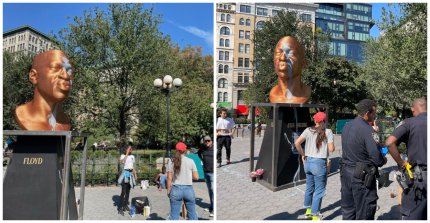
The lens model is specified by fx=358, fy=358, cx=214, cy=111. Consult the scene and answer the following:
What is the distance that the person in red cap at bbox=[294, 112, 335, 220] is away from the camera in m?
5.29

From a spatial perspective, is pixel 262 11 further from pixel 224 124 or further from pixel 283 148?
pixel 283 148

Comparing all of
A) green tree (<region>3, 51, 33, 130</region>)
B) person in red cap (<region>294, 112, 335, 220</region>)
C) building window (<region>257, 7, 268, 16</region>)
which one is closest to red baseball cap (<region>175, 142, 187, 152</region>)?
person in red cap (<region>294, 112, 335, 220</region>)

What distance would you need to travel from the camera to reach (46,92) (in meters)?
6.09

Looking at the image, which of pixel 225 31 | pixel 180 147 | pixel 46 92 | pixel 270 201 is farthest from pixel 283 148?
pixel 225 31

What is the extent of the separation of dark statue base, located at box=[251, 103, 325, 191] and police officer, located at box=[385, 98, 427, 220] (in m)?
3.38

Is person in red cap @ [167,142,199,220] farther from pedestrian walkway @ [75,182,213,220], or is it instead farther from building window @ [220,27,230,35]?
building window @ [220,27,230,35]

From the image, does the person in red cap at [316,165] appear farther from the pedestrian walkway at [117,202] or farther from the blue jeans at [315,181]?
the pedestrian walkway at [117,202]

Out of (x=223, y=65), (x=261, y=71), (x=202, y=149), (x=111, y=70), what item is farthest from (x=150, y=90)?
(x=223, y=65)

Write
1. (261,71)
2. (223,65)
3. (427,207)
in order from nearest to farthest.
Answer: (427,207), (261,71), (223,65)

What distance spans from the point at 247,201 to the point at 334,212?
1525 millimetres

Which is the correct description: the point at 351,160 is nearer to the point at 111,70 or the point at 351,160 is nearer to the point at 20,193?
the point at 20,193

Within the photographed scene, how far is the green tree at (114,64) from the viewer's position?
634 inches

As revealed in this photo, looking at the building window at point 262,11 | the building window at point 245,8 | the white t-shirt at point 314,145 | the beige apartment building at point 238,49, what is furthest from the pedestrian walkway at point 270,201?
the building window at point 262,11

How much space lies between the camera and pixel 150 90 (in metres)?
16.6
